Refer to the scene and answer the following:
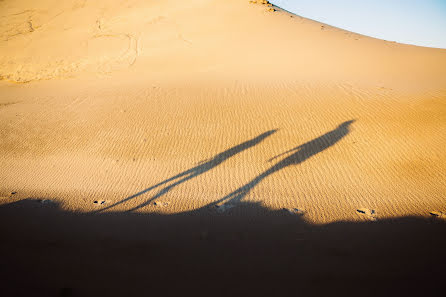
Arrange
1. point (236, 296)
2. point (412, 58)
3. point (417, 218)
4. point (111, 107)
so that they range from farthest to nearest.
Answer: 1. point (412, 58)
2. point (111, 107)
3. point (417, 218)
4. point (236, 296)

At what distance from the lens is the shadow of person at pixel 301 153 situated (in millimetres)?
6070

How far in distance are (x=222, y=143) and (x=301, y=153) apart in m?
2.33

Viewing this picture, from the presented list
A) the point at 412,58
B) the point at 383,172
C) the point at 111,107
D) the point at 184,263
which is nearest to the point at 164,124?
the point at 111,107

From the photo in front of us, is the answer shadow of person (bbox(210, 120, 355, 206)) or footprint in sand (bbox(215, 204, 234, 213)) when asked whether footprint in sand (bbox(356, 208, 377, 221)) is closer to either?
shadow of person (bbox(210, 120, 355, 206))

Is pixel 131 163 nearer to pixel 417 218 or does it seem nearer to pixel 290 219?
pixel 290 219

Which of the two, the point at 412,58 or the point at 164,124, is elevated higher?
the point at 412,58

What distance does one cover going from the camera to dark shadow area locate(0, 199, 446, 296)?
3299 millimetres

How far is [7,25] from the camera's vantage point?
1936cm

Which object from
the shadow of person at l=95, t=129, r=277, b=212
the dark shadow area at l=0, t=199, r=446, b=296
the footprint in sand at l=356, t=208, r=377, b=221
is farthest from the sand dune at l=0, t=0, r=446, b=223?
the dark shadow area at l=0, t=199, r=446, b=296

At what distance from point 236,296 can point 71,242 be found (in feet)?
9.04

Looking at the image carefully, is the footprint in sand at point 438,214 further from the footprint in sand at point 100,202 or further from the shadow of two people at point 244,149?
the footprint in sand at point 100,202

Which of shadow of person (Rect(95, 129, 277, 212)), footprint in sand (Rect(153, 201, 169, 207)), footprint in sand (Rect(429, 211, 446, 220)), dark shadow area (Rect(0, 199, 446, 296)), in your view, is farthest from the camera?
shadow of person (Rect(95, 129, 277, 212))

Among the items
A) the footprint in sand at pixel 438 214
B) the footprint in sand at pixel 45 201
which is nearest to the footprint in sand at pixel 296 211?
the footprint in sand at pixel 438 214

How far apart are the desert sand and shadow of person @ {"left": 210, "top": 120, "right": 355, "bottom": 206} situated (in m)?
0.05
